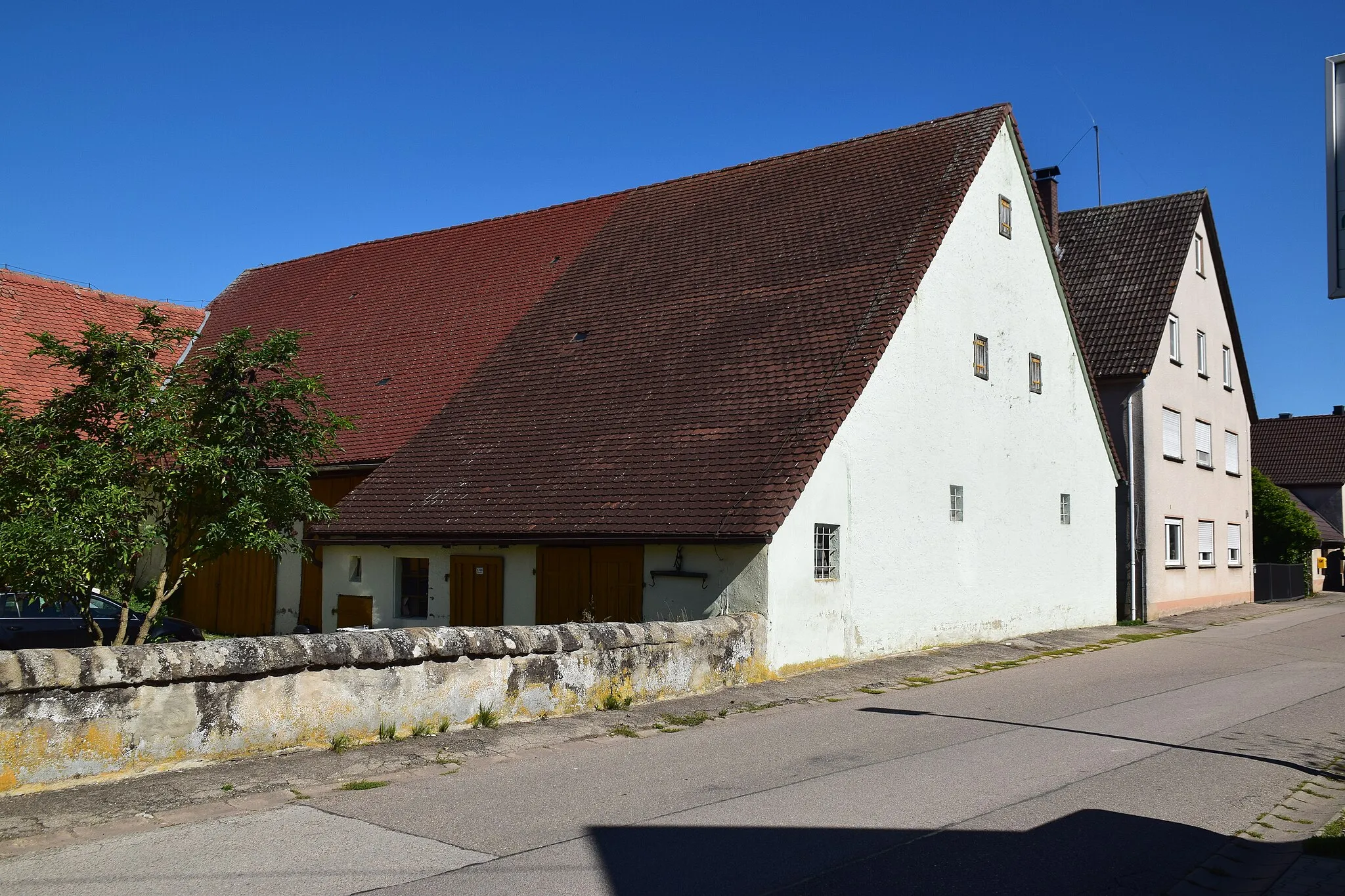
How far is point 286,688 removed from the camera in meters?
9.02

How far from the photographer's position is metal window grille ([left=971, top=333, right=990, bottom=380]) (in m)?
19.8

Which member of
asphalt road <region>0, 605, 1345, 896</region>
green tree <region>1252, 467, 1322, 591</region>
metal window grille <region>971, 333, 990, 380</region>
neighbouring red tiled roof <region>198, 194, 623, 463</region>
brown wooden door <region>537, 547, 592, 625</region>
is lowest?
asphalt road <region>0, 605, 1345, 896</region>

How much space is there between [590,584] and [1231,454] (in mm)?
24052

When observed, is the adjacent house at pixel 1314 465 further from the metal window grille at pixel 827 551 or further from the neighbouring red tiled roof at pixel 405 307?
the metal window grille at pixel 827 551

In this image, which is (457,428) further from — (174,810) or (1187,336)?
(1187,336)

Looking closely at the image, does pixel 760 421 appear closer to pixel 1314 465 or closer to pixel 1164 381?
pixel 1164 381

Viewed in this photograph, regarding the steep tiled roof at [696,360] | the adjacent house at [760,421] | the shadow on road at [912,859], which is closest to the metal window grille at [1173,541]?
the adjacent house at [760,421]

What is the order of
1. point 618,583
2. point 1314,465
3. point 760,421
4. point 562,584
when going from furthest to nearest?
point 1314,465 < point 562,584 < point 760,421 < point 618,583

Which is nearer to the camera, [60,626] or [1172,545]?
[60,626]

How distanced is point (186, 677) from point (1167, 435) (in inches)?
992

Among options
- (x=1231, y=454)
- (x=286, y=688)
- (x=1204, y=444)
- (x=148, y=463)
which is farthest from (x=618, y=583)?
(x=1231, y=454)

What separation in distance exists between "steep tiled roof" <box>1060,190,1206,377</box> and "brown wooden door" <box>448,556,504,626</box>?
15.2 m

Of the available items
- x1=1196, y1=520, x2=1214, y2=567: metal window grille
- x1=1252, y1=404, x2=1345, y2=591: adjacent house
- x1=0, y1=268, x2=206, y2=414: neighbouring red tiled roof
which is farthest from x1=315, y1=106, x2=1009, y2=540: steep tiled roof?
x1=1252, y1=404, x2=1345, y2=591: adjacent house

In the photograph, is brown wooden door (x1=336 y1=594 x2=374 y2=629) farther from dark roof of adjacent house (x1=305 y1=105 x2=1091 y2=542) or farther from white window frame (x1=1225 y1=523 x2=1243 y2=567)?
white window frame (x1=1225 y1=523 x2=1243 y2=567)
